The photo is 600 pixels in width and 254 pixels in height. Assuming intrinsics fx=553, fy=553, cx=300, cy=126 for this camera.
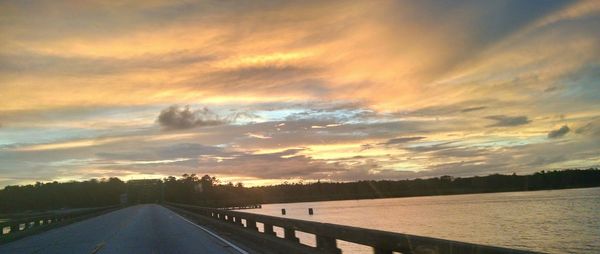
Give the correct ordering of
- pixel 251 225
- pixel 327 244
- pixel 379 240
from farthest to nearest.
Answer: pixel 251 225
pixel 327 244
pixel 379 240

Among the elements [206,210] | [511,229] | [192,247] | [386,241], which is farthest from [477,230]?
[386,241]

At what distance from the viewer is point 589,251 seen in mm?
29812

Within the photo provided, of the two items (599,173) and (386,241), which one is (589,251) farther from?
(599,173)

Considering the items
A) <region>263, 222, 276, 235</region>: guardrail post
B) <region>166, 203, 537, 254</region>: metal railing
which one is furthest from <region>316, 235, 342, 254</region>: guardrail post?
<region>263, 222, 276, 235</region>: guardrail post

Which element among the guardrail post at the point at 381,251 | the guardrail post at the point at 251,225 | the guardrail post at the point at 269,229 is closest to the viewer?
Result: the guardrail post at the point at 381,251

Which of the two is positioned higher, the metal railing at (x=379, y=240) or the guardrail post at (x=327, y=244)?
the metal railing at (x=379, y=240)

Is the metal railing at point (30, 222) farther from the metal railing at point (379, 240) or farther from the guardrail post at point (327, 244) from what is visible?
the guardrail post at point (327, 244)

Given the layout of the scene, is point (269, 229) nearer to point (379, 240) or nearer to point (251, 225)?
point (251, 225)

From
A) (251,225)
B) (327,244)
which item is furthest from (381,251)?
(251,225)

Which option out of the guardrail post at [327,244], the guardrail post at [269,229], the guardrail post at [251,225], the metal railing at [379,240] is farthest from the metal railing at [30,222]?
the guardrail post at [327,244]

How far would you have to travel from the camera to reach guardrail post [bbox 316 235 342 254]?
1350 centimetres

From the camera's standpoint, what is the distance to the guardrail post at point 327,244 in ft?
44.3

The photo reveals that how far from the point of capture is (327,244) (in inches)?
545

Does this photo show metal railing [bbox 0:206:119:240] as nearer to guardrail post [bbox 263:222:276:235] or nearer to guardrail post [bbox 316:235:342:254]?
guardrail post [bbox 263:222:276:235]
